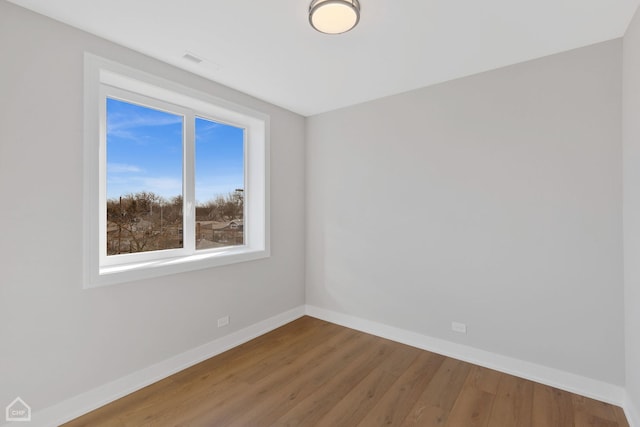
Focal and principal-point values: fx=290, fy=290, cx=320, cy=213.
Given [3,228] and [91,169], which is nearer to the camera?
[3,228]

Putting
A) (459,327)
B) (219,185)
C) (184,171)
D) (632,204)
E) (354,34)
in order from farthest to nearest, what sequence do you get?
(219,185) → (184,171) → (459,327) → (354,34) → (632,204)

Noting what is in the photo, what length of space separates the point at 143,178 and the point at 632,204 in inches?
143

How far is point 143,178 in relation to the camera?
257cm

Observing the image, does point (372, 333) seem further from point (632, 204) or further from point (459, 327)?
point (632, 204)

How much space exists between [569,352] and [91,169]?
3.74 m

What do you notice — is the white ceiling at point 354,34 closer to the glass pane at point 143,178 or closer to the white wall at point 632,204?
the white wall at point 632,204

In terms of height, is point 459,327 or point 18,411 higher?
point 459,327

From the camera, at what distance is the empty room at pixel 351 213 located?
180 cm

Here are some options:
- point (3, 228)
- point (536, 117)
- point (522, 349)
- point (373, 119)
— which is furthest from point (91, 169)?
point (522, 349)

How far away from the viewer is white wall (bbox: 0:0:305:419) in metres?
1.71

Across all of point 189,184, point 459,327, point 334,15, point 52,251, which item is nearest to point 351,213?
point 459,327

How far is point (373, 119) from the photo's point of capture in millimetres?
3230

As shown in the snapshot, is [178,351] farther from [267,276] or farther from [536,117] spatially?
[536,117]

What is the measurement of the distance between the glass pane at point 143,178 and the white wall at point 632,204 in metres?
3.45
